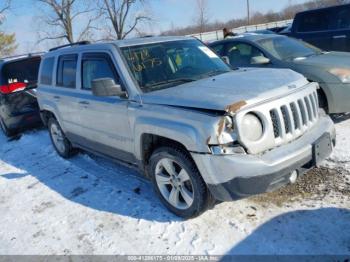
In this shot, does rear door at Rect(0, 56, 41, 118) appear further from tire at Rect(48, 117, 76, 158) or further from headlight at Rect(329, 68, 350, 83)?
headlight at Rect(329, 68, 350, 83)

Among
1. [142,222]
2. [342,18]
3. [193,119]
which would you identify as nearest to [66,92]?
[142,222]

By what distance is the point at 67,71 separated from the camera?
540 centimetres

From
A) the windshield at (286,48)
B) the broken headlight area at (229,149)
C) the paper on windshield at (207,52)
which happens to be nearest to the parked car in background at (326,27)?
the windshield at (286,48)

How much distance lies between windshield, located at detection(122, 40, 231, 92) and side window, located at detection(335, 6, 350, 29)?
609 cm

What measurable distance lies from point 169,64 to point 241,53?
3453 millimetres

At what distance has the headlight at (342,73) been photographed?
573 centimetres

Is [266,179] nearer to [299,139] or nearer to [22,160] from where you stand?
[299,139]

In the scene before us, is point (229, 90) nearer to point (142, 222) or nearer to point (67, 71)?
point (142, 222)

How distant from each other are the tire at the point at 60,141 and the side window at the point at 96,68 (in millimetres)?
1648

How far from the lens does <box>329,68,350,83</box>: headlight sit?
18.8 ft

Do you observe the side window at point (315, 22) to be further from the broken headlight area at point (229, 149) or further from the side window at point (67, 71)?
the broken headlight area at point (229, 149)

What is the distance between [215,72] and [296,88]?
1124 mm

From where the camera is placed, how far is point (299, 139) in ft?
11.4

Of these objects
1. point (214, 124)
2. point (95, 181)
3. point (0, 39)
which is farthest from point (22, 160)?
point (0, 39)
